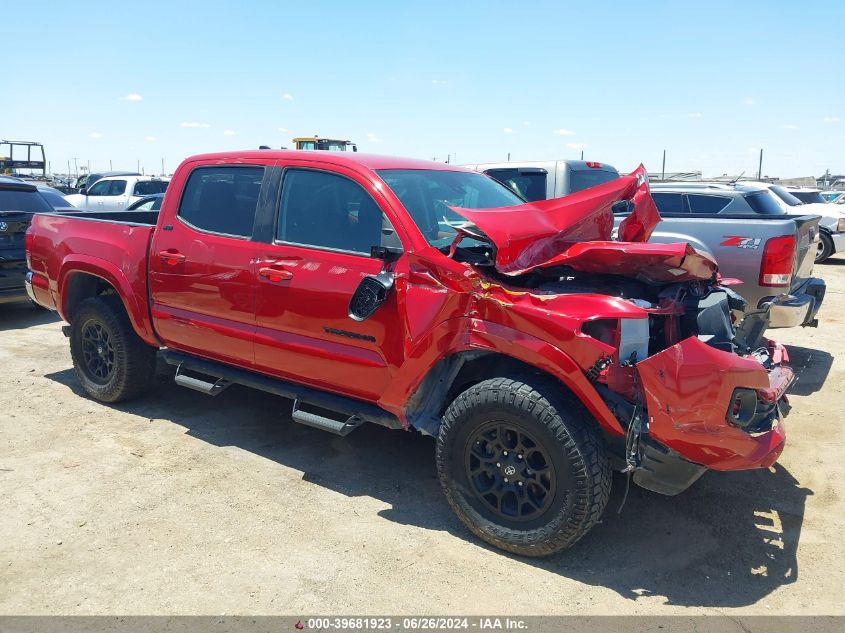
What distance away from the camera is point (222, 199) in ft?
14.9

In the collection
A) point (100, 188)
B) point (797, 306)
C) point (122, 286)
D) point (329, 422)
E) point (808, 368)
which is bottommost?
point (808, 368)

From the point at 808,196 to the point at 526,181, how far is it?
13342mm

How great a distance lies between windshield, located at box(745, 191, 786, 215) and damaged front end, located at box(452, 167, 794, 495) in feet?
21.1

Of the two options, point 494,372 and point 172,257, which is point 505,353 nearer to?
point 494,372

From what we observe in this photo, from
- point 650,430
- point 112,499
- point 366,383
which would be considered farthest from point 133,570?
point 650,430

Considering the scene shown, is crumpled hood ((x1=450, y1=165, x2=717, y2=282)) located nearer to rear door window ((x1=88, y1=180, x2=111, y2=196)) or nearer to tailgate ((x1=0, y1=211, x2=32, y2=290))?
tailgate ((x1=0, y1=211, x2=32, y2=290))

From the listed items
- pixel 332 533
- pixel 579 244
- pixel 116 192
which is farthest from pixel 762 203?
pixel 116 192

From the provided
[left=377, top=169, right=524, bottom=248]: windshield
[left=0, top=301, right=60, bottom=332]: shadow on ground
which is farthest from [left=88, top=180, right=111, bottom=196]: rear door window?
[left=377, top=169, right=524, bottom=248]: windshield

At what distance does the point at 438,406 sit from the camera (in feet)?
12.0

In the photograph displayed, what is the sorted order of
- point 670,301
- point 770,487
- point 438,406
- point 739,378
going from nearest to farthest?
point 739,378
point 670,301
point 438,406
point 770,487

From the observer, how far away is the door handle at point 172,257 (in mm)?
4582

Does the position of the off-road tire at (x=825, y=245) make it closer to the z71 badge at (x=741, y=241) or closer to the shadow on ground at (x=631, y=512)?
the z71 badge at (x=741, y=241)
